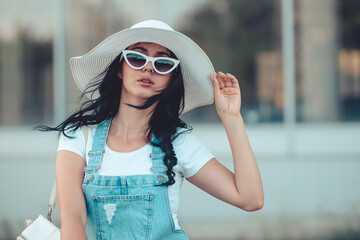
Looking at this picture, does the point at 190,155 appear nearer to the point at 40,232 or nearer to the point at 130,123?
the point at 130,123

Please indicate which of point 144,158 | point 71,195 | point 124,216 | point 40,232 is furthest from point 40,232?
point 144,158

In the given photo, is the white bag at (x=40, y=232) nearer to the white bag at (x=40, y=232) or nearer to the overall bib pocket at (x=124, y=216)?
the white bag at (x=40, y=232)

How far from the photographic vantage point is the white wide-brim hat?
6.41 feet

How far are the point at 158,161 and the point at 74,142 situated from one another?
33 centimetres

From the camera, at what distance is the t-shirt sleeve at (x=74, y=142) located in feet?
6.06

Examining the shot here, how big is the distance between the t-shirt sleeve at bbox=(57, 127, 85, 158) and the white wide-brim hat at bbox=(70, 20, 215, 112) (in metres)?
0.37

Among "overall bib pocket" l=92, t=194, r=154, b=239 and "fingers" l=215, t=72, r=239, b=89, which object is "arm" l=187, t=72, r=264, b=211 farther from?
"overall bib pocket" l=92, t=194, r=154, b=239

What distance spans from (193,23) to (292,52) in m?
1.25

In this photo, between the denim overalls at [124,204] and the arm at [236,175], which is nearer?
the denim overalls at [124,204]

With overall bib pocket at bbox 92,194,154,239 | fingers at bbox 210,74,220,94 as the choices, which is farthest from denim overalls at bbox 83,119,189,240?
fingers at bbox 210,74,220,94

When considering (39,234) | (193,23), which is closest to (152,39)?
(39,234)

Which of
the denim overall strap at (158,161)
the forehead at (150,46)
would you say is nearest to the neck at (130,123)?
the denim overall strap at (158,161)

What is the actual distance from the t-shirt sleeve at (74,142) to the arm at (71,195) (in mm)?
17

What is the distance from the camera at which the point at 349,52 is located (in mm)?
5859
